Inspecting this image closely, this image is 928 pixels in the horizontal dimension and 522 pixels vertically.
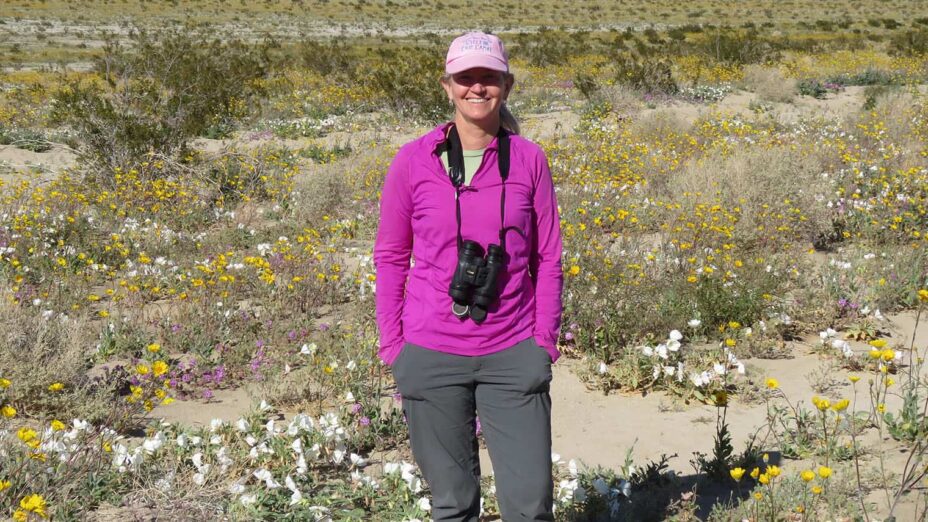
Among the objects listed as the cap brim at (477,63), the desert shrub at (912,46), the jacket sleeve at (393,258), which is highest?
the cap brim at (477,63)

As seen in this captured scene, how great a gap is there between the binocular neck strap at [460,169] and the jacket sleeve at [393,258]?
15 centimetres

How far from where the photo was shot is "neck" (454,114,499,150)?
2445mm

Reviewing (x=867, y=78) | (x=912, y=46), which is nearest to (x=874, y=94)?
→ (x=867, y=78)

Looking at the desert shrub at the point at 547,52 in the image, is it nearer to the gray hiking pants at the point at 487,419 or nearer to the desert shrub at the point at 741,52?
the desert shrub at the point at 741,52

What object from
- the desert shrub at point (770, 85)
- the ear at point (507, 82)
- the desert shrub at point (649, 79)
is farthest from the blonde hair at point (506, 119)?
the desert shrub at point (770, 85)

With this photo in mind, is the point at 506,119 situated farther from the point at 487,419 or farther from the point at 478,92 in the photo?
the point at 487,419

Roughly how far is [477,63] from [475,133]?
214 millimetres

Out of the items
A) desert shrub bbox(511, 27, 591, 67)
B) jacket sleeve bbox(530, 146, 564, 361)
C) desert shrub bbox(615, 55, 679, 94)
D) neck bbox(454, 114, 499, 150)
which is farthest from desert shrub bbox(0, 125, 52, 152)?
desert shrub bbox(511, 27, 591, 67)

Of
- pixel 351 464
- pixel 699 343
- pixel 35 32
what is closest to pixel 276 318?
pixel 351 464

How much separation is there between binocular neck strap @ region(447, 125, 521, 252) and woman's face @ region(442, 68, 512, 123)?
8 cm

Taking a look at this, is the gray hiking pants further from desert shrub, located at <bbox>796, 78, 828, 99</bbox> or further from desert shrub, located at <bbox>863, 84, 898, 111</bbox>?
desert shrub, located at <bbox>796, 78, 828, 99</bbox>

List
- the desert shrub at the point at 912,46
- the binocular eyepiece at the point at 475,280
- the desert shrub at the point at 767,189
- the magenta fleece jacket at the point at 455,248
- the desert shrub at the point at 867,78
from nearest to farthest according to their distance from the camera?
1. the binocular eyepiece at the point at 475,280
2. the magenta fleece jacket at the point at 455,248
3. the desert shrub at the point at 767,189
4. the desert shrub at the point at 867,78
5. the desert shrub at the point at 912,46

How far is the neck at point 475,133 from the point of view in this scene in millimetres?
2445

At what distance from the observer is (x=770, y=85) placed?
1636 cm
